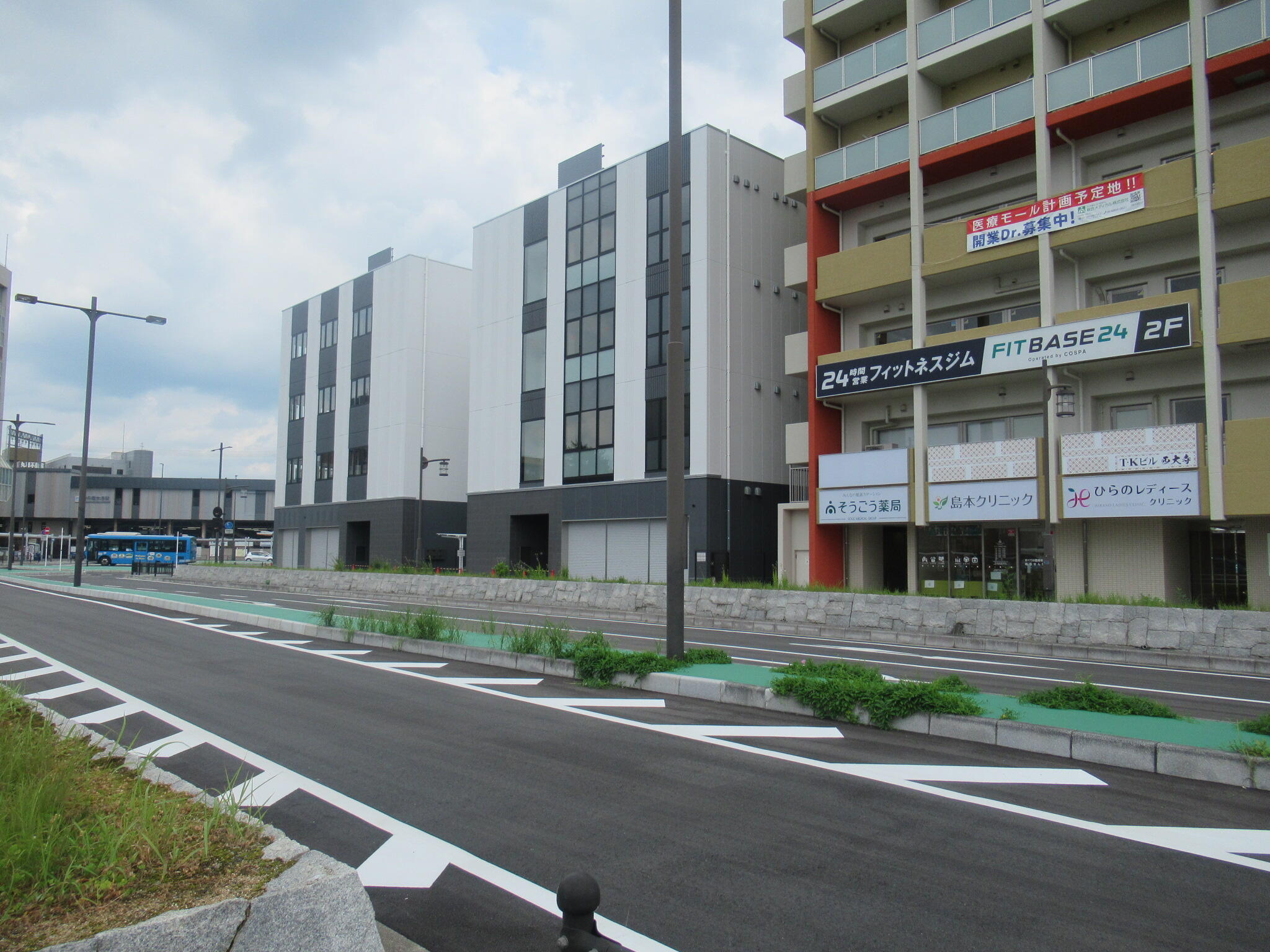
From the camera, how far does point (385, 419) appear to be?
4725 centimetres

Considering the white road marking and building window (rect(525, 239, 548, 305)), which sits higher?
building window (rect(525, 239, 548, 305))

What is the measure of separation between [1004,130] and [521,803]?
23846mm

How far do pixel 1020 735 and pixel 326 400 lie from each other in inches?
2012

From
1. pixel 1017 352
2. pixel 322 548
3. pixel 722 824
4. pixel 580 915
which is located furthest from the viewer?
pixel 322 548

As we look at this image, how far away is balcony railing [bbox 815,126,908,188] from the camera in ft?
84.1

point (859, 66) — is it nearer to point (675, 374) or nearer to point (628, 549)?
point (628, 549)

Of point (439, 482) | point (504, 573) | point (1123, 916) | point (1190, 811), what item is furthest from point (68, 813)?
point (439, 482)

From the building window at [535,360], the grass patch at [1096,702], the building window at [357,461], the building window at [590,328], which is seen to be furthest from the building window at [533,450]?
the grass patch at [1096,702]

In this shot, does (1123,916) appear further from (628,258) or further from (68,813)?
(628,258)

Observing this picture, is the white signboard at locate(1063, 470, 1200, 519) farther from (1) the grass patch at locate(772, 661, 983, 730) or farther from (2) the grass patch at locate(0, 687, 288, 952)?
(2) the grass patch at locate(0, 687, 288, 952)

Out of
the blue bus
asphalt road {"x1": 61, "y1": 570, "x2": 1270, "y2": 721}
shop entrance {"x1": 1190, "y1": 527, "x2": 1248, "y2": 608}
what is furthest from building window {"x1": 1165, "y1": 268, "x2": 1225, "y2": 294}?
the blue bus

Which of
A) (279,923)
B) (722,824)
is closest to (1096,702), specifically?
(722,824)

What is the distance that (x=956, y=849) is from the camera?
4.90m

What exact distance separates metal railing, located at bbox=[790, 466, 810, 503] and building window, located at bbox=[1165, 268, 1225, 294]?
1233 centimetres
